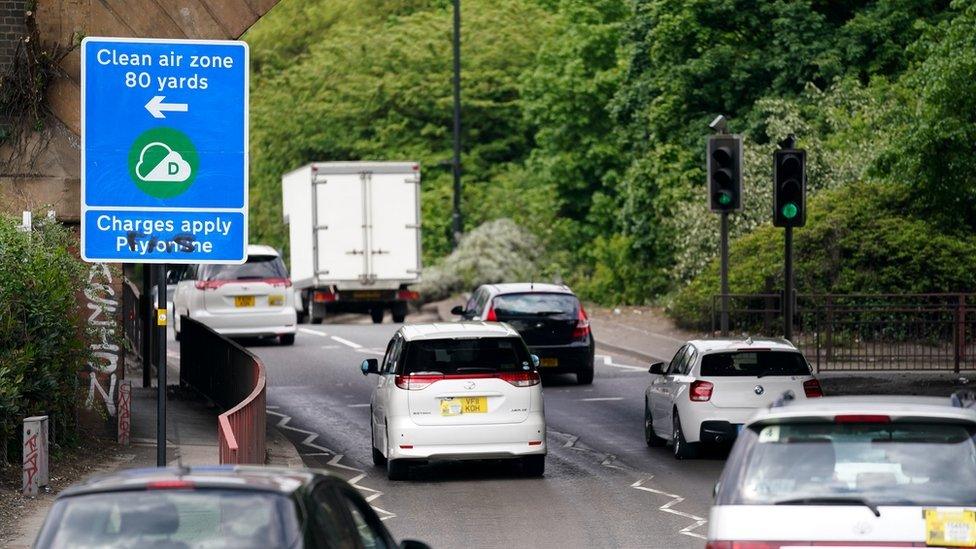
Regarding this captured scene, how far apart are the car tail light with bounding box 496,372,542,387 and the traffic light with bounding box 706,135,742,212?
7137 mm

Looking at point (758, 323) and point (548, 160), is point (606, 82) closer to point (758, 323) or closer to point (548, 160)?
point (548, 160)

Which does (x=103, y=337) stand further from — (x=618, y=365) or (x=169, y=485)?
(x=618, y=365)

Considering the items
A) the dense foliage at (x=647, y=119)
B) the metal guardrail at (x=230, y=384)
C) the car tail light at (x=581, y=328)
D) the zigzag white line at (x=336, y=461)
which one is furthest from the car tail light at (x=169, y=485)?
the dense foliage at (x=647, y=119)

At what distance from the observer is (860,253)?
33.8 meters

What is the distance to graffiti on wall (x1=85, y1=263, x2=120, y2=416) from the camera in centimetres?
1950

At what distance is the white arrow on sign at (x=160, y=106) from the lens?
39.7 ft

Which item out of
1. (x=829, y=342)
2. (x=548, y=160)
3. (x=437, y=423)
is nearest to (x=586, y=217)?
(x=548, y=160)

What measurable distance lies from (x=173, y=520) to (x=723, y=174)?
17414mm

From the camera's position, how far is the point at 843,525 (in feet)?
25.8

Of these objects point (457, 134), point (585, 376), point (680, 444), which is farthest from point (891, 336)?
point (457, 134)

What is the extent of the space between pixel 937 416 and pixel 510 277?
139ft

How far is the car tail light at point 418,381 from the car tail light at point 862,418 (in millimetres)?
9158

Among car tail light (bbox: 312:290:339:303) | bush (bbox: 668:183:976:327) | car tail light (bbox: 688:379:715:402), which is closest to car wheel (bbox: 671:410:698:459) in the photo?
car tail light (bbox: 688:379:715:402)

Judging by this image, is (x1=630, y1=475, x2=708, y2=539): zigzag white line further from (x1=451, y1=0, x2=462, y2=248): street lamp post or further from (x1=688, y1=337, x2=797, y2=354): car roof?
(x1=451, y1=0, x2=462, y2=248): street lamp post
